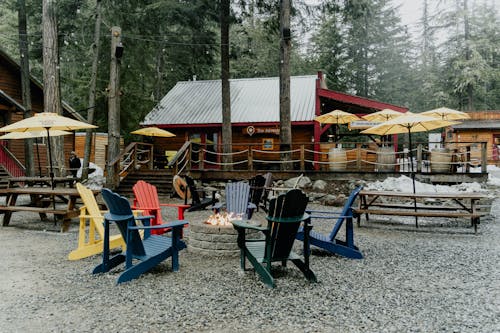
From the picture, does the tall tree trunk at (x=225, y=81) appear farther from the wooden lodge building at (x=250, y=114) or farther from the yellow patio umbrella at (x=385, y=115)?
the yellow patio umbrella at (x=385, y=115)

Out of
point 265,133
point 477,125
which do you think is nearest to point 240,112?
point 265,133

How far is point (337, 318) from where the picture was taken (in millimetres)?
3264

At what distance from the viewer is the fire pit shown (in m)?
5.40

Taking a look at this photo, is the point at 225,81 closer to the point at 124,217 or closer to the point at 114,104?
the point at 114,104

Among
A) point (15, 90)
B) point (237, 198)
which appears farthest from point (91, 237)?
point (15, 90)

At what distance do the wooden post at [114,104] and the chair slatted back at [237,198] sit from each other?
665 centimetres

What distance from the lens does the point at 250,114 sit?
→ 59.2ft

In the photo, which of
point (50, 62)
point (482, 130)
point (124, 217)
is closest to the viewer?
point (124, 217)

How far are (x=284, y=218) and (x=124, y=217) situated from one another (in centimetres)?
176

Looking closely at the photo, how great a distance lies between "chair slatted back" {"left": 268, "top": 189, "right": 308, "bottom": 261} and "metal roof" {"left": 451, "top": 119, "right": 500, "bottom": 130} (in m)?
25.5

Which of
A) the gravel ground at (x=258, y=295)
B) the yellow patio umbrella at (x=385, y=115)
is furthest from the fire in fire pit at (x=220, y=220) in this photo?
the yellow patio umbrella at (x=385, y=115)

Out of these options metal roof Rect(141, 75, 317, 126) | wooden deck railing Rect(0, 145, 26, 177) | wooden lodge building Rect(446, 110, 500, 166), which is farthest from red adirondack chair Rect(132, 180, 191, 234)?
wooden lodge building Rect(446, 110, 500, 166)

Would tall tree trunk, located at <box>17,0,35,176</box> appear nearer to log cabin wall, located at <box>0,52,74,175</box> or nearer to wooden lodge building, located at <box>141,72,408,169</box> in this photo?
log cabin wall, located at <box>0,52,74,175</box>

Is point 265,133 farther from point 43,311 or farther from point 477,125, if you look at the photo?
point 477,125
